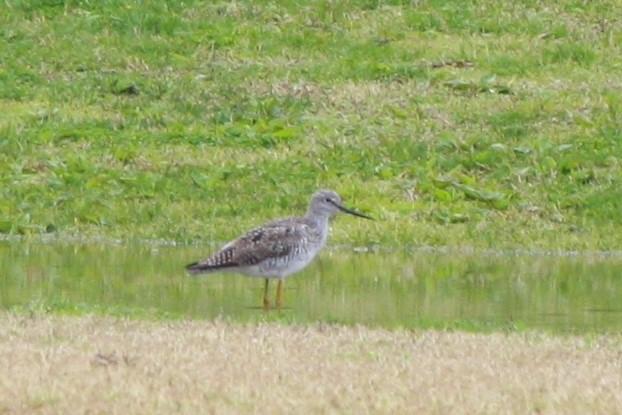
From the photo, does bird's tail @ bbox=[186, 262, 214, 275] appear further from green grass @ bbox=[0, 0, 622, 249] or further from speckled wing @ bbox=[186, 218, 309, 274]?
green grass @ bbox=[0, 0, 622, 249]

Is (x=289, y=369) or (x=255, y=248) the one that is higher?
(x=289, y=369)

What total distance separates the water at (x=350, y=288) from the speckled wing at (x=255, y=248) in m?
0.32

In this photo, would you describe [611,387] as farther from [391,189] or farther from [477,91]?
[477,91]

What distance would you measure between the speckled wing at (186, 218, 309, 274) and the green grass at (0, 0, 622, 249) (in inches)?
135

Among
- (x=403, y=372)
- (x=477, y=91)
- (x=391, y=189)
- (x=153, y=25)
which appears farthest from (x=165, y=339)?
(x=153, y=25)

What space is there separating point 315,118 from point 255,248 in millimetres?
7874

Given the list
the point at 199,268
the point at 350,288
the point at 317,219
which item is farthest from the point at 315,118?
the point at 199,268

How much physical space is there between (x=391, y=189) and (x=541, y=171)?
1.76 m

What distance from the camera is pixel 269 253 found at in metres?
15.9

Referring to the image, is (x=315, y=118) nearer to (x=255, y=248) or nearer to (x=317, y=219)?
(x=317, y=219)

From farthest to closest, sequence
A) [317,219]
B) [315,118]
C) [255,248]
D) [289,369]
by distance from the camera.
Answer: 1. [315,118]
2. [317,219]
3. [255,248]
4. [289,369]

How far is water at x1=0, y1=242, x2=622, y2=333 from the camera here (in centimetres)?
1480

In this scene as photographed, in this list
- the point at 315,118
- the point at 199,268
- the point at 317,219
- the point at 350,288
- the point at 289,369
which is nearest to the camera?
the point at 289,369

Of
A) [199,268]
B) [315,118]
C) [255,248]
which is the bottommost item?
[315,118]
